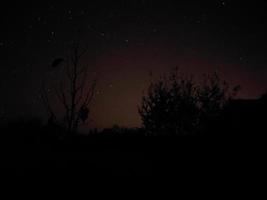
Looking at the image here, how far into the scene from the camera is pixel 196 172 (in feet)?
45.9

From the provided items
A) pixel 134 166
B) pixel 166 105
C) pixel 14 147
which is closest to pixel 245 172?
pixel 134 166

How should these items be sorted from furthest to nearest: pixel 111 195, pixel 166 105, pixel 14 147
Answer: pixel 166 105 < pixel 14 147 < pixel 111 195

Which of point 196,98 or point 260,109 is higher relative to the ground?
point 196,98

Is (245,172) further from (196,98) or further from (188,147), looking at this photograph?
(196,98)

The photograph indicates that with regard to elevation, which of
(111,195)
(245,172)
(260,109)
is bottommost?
(111,195)

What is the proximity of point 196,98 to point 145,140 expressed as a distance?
22.2 m

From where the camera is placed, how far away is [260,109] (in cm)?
1812

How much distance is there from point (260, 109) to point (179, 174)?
7443 mm

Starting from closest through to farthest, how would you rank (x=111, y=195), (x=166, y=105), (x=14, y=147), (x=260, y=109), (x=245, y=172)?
(x=111, y=195), (x=245, y=172), (x=260, y=109), (x=14, y=147), (x=166, y=105)

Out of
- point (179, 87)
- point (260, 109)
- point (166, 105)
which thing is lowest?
point (260, 109)

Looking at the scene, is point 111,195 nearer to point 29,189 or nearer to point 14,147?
point 29,189

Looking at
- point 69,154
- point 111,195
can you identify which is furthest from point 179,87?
point 111,195

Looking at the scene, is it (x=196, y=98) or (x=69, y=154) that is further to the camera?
(x=196, y=98)

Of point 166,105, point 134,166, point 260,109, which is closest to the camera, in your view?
point 134,166
